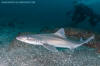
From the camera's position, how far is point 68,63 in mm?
8727

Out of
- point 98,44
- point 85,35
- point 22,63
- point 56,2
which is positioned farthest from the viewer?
point 56,2

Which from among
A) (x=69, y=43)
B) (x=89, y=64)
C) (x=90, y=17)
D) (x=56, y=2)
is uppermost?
(x=56, y=2)

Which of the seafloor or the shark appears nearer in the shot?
the shark

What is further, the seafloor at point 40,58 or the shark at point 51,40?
the seafloor at point 40,58

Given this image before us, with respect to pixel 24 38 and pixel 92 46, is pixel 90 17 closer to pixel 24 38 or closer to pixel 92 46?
pixel 92 46

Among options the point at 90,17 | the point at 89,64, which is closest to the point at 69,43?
the point at 89,64

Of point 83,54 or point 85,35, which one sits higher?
point 85,35

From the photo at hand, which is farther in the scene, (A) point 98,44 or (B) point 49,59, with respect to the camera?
(A) point 98,44

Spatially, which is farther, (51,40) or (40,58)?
(40,58)

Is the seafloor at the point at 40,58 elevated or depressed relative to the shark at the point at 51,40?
depressed

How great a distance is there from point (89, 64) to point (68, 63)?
0.92 m

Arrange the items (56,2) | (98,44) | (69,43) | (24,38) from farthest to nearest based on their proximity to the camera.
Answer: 1. (56,2)
2. (98,44)
3. (69,43)
4. (24,38)

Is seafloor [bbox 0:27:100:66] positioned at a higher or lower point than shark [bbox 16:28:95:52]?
lower

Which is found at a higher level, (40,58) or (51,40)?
(51,40)
